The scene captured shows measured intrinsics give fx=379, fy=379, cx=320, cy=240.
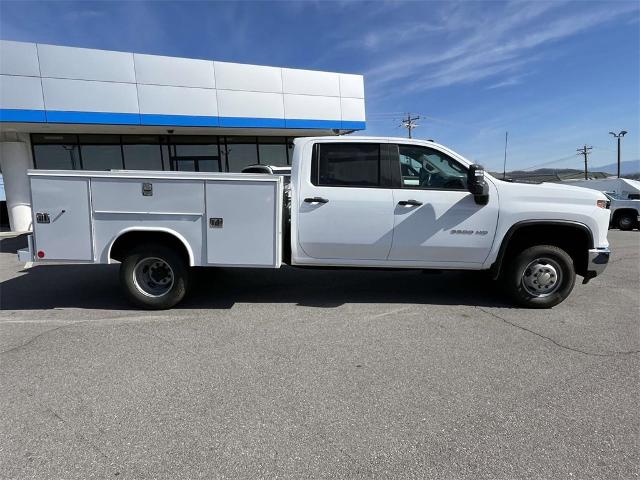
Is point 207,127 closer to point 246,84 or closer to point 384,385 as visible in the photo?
point 246,84

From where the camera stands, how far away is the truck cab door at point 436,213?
186 inches

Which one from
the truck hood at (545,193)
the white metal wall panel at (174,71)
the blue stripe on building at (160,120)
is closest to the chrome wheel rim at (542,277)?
the truck hood at (545,193)

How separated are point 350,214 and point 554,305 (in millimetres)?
3028

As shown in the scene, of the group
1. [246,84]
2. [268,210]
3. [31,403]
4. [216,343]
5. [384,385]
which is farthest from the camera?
[246,84]

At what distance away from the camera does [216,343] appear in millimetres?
3969

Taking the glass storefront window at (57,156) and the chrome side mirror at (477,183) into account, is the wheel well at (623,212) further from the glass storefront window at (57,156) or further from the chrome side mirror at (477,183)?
the glass storefront window at (57,156)

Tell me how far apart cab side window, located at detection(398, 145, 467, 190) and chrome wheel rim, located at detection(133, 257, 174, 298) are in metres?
3.29

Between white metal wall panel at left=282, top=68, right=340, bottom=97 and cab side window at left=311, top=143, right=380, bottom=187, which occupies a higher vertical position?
white metal wall panel at left=282, top=68, right=340, bottom=97

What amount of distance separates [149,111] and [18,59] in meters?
4.08

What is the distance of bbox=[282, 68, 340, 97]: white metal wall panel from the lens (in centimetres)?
1519

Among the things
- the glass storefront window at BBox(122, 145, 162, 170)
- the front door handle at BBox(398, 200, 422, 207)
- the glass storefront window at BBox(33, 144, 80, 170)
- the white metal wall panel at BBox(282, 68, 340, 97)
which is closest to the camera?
the front door handle at BBox(398, 200, 422, 207)

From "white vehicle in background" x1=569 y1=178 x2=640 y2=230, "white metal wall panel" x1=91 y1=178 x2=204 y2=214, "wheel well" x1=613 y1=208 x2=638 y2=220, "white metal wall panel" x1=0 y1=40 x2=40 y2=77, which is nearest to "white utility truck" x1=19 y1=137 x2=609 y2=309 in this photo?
"white metal wall panel" x1=91 y1=178 x2=204 y2=214

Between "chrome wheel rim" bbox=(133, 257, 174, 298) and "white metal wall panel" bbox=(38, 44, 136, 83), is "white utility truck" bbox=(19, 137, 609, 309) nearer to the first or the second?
"chrome wheel rim" bbox=(133, 257, 174, 298)

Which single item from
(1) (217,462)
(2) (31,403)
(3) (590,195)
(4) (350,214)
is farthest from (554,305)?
(2) (31,403)
